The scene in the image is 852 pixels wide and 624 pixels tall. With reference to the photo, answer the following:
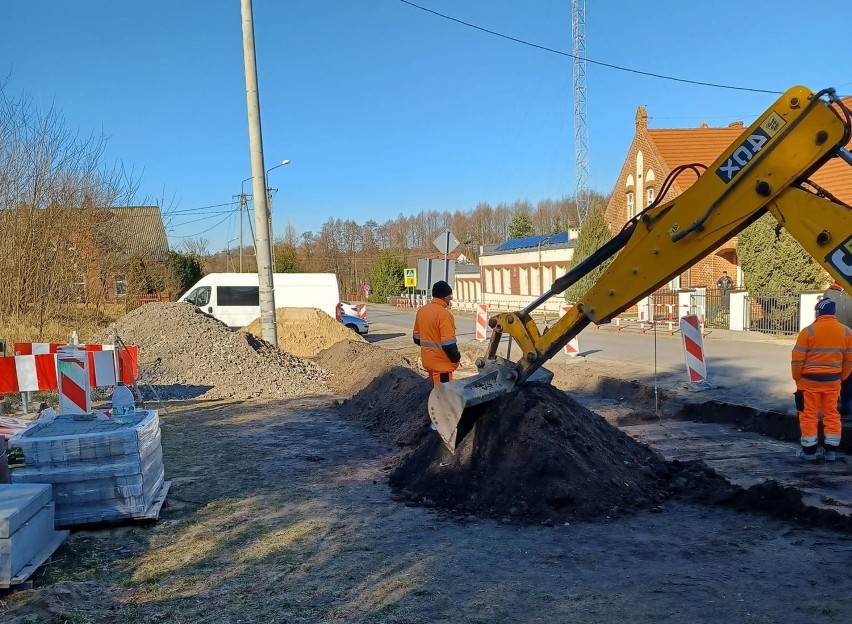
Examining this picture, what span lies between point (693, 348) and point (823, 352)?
440 cm

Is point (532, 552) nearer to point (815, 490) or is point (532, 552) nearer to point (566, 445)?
point (566, 445)

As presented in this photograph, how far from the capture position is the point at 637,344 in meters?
20.0

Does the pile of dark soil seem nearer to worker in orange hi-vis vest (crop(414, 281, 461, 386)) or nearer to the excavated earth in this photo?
worker in orange hi-vis vest (crop(414, 281, 461, 386))

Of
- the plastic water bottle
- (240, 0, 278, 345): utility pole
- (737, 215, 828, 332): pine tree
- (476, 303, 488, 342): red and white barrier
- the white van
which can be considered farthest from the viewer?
the white van

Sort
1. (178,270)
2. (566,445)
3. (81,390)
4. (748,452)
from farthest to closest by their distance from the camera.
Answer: (178,270) < (748,452) < (81,390) < (566,445)

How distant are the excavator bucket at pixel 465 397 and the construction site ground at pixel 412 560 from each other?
796 mm

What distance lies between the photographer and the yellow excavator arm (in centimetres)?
423

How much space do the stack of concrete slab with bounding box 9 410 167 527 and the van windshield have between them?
18.5 m

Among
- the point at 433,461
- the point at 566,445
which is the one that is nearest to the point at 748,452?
the point at 566,445

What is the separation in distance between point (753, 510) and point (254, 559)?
4049 mm

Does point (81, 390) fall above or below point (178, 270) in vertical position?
below

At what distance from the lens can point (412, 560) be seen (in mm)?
4664

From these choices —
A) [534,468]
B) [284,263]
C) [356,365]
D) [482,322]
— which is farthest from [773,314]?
[284,263]

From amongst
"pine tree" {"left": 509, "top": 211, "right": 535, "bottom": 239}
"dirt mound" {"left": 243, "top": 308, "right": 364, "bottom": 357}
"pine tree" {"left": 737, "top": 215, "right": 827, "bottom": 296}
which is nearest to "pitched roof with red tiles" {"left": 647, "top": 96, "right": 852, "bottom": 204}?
"pine tree" {"left": 737, "top": 215, "right": 827, "bottom": 296}
